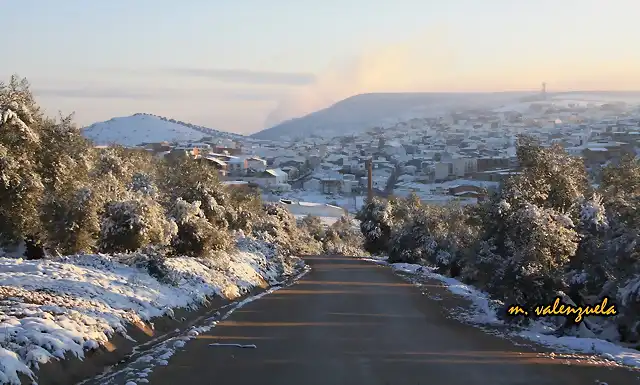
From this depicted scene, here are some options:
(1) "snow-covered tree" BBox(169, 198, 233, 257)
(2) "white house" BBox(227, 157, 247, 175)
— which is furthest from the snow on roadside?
(2) "white house" BBox(227, 157, 247, 175)

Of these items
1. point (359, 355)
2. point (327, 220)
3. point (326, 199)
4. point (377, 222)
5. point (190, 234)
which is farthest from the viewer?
point (326, 199)

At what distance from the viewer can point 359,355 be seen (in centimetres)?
1134

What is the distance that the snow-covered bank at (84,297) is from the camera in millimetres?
9047

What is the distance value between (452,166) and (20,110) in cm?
14895

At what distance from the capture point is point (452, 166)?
161 meters

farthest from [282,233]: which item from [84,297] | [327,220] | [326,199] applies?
[326,199]

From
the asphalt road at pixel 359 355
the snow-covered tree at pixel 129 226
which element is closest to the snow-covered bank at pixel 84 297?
the asphalt road at pixel 359 355

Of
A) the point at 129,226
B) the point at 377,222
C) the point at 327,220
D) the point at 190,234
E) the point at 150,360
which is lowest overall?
the point at 327,220

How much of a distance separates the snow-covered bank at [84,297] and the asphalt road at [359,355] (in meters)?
1.42

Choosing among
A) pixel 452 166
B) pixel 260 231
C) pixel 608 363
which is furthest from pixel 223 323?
pixel 452 166

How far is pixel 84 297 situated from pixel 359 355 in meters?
5.44

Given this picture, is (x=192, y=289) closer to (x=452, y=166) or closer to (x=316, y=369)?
(x=316, y=369)

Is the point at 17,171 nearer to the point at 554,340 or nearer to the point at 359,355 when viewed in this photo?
the point at 359,355

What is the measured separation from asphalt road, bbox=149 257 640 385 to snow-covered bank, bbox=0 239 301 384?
4.67ft
